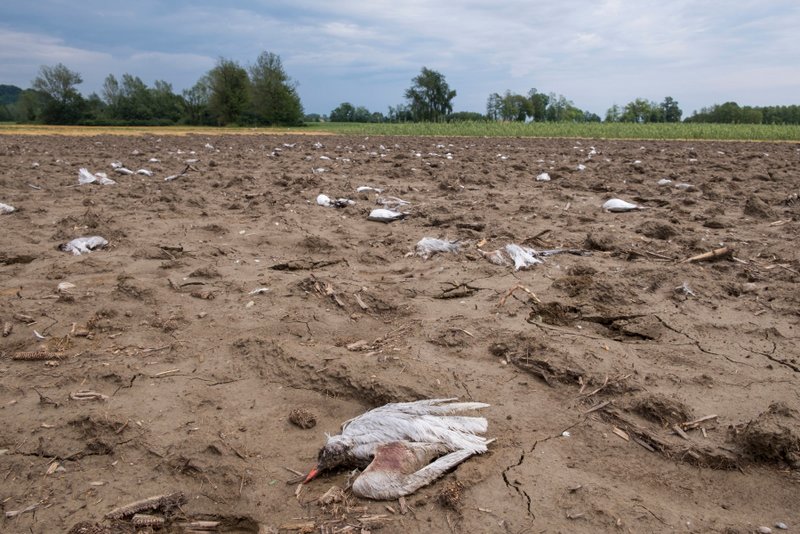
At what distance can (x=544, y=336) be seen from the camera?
2.94 meters

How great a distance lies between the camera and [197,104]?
192ft

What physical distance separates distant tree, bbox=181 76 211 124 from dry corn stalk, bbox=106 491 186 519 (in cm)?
6178

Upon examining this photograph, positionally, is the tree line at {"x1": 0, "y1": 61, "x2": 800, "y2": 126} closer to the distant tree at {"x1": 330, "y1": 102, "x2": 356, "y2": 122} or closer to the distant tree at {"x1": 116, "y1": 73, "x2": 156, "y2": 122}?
the distant tree at {"x1": 116, "y1": 73, "x2": 156, "y2": 122}

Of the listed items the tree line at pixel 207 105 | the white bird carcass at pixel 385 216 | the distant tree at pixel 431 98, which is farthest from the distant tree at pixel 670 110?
the white bird carcass at pixel 385 216

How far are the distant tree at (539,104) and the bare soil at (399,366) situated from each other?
67.8 metres

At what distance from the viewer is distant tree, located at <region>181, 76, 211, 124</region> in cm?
5819

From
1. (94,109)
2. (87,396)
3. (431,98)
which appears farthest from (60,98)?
(87,396)

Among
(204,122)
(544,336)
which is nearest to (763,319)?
(544,336)

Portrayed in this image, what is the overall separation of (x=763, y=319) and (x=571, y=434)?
5.94ft

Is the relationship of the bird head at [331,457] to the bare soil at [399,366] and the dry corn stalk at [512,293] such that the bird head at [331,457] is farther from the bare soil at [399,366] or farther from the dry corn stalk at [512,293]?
the dry corn stalk at [512,293]

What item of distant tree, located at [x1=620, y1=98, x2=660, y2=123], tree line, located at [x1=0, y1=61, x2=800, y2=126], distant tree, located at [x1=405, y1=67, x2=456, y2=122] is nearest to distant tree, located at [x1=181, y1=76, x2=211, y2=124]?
tree line, located at [x1=0, y1=61, x2=800, y2=126]

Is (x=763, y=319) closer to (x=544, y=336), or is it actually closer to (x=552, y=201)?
(x=544, y=336)

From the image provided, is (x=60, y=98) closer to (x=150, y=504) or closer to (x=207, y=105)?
(x=207, y=105)

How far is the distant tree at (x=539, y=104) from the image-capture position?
6916cm
